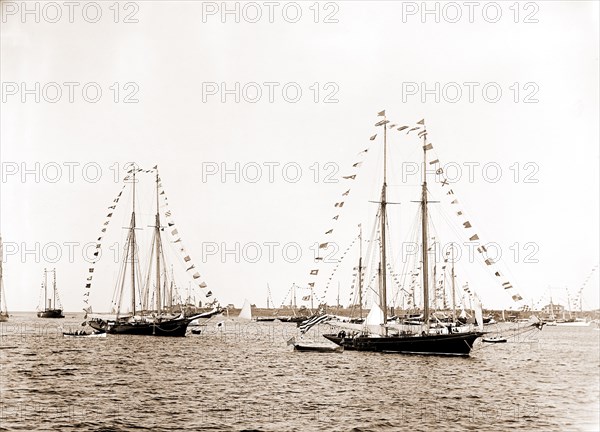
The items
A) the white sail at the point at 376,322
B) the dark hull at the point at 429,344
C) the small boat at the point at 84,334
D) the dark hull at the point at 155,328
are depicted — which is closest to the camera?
the dark hull at the point at 429,344

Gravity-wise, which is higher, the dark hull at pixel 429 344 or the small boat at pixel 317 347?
the dark hull at pixel 429 344

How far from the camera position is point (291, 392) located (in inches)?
1538

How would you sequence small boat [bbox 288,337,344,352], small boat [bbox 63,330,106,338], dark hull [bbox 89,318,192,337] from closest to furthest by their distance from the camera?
small boat [bbox 288,337,344,352], dark hull [bbox 89,318,192,337], small boat [bbox 63,330,106,338]

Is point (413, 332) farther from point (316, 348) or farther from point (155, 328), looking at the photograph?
point (155, 328)

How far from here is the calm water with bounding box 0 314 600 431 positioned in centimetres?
3086

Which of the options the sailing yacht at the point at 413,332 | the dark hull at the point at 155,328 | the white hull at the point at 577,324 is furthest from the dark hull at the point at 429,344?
the white hull at the point at 577,324

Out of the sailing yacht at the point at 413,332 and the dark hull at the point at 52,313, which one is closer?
the sailing yacht at the point at 413,332

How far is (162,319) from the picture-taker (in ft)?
289

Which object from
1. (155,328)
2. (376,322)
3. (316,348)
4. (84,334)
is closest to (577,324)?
(155,328)

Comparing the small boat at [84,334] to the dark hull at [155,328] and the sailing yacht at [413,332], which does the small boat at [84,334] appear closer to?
the dark hull at [155,328]

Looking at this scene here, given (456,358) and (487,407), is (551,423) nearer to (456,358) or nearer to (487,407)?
(487,407)

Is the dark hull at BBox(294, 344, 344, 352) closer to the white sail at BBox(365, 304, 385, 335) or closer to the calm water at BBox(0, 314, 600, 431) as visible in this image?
the calm water at BBox(0, 314, 600, 431)

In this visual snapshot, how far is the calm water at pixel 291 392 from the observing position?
101ft

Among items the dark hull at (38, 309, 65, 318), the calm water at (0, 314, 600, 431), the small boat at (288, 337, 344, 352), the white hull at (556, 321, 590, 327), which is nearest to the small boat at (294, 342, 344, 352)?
the small boat at (288, 337, 344, 352)
